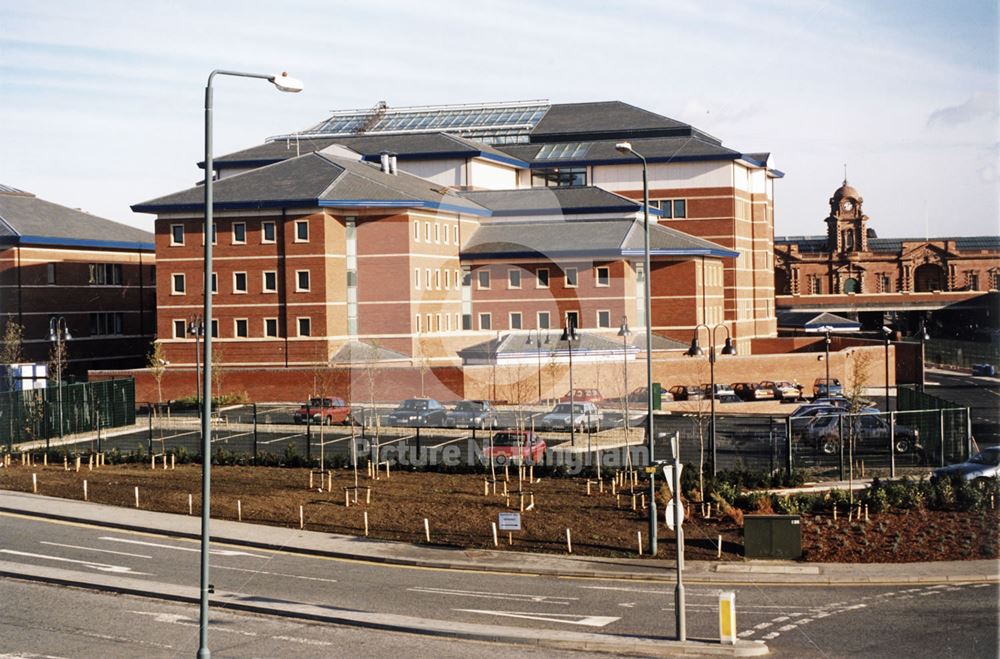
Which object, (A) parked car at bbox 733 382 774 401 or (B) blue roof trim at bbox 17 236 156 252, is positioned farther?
(B) blue roof trim at bbox 17 236 156 252

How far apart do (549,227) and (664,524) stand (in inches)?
1930

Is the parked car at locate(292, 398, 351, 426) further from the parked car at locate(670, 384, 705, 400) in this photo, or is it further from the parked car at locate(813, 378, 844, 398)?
the parked car at locate(813, 378, 844, 398)

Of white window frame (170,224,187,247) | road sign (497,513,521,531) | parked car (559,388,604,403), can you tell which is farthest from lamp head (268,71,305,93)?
white window frame (170,224,187,247)

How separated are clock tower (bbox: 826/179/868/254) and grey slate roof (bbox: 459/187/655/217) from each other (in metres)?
48.7

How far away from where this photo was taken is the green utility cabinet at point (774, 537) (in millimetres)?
27812

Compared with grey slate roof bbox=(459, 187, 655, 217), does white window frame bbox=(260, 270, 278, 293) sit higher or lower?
lower

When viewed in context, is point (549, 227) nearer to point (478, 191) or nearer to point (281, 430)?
point (478, 191)

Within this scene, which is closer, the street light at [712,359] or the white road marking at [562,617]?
the white road marking at [562,617]

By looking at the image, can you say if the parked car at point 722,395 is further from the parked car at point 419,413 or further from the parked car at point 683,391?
the parked car at point 419,413

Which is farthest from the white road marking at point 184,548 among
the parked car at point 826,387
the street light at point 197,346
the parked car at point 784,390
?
the parked car at point 784,390

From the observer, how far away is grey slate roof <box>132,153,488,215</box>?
6838cm

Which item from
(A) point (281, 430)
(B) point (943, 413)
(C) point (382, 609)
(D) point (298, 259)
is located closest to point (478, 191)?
(D) point (298, 259)

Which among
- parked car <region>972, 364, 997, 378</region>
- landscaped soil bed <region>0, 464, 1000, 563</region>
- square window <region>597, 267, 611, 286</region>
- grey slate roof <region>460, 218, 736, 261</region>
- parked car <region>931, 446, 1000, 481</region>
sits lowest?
landscaped soil bed <region>0, 464, 1000, 563</region>

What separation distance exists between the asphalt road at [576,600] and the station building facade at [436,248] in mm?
39816
